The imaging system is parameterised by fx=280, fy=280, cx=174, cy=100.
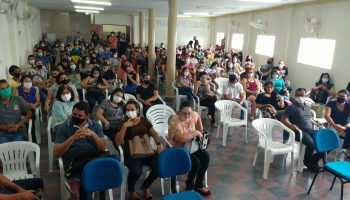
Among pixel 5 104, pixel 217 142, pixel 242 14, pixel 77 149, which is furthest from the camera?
pixel 242 14

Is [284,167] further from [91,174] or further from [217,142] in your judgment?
[91,174]

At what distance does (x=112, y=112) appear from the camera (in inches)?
161

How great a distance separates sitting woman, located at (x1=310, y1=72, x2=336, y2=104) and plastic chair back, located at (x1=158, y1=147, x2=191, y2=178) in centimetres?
507

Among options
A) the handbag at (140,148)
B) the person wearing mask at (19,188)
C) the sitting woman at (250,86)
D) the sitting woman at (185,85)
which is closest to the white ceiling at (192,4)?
the sitting woman at (250,86)

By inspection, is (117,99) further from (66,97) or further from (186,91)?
(186,91)

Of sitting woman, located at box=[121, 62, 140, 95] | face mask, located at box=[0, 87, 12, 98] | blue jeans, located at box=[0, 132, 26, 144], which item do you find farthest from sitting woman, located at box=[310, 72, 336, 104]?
face mask, located at box=[0, 87, 12, 98]

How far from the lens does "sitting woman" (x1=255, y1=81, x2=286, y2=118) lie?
549cm

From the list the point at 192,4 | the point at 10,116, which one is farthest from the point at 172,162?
the point at 192,4

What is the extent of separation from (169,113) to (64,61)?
14.8 ft

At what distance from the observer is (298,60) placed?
29.1 ft

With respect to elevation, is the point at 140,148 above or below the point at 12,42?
below

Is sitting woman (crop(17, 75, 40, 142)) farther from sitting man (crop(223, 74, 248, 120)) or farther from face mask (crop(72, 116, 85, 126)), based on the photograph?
sitting man (crop(223, 74, 248, 120))

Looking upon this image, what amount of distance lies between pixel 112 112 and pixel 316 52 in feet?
21.9

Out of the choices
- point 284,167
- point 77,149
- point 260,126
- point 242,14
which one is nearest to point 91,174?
point 77,149
